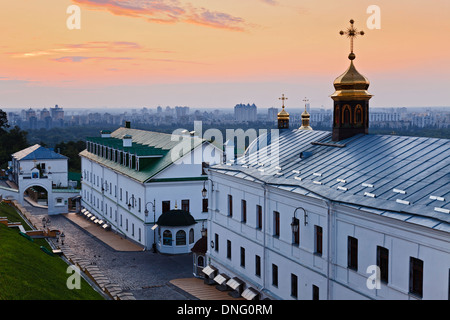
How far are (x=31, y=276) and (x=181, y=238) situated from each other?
59.9ft

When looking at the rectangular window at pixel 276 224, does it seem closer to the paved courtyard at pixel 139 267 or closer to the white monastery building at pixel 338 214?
the white monastery building at pixel 338 214

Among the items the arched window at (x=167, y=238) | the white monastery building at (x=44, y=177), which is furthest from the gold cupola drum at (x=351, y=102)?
the white monastery building at (x=44, y=177)

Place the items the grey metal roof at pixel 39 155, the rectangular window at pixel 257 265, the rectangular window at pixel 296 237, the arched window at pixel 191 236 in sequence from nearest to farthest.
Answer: the rectangular window at pixel 296 237
the rectangular window at pixel 257 265
the arched window at pixel 191 236
the grey metal roof at pixel 39 155

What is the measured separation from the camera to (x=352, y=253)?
67.5ft

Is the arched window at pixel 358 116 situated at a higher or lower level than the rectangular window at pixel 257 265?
higher

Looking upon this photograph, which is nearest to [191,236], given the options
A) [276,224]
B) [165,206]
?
[165,206]

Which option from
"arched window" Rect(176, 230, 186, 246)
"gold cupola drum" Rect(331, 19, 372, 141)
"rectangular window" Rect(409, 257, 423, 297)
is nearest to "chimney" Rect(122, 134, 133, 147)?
"arched window" Rect(176, 230, 186, 246)

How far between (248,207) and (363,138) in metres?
6.96

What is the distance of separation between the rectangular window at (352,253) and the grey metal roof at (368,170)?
153 centimetres

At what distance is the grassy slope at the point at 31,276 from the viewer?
2014 centimetres

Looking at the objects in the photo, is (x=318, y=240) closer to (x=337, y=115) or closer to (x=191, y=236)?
(x=337, y=115)
